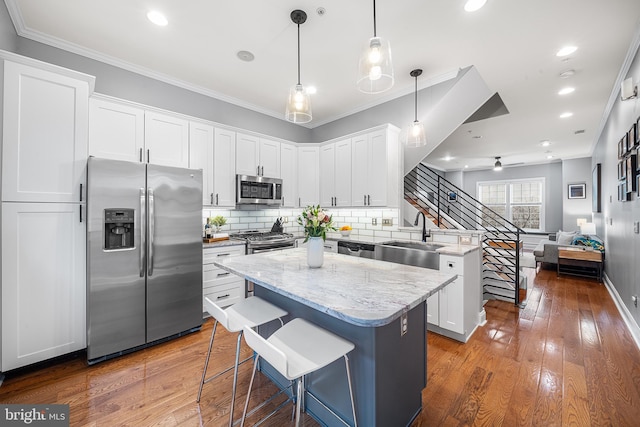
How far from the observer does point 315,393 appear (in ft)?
5.60

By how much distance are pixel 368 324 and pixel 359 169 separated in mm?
3150

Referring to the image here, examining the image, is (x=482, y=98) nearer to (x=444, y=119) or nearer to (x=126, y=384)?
(x=444, y=119)

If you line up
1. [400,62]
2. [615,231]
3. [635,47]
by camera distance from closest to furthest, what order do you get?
1. [635,47]
2. [400,62]
3. [615,231]

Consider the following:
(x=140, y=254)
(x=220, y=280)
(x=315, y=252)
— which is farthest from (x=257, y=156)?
(x=315, y=252)

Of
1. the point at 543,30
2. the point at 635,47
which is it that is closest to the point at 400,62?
the point at 543,30

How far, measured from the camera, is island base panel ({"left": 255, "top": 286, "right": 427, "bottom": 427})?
4.56 ft

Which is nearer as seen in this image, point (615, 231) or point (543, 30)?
point (543, 30)

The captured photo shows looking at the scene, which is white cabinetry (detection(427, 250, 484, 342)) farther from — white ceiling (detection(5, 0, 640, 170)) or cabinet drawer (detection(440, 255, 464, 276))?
white ceiling (detection(5, 0, 640, 170))

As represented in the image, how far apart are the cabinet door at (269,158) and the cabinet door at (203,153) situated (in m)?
0.78

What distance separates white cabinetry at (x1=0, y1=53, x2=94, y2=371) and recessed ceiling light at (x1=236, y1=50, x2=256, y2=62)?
56.0 inches

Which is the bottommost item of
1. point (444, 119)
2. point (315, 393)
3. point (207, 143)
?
point (315, 393)

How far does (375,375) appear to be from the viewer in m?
1.37

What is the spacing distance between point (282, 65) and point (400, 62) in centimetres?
139

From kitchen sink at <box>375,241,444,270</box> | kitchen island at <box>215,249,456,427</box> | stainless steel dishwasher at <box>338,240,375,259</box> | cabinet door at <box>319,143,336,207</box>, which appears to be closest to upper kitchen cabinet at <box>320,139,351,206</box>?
cabinet door at <box>319,143,336,207</box>
